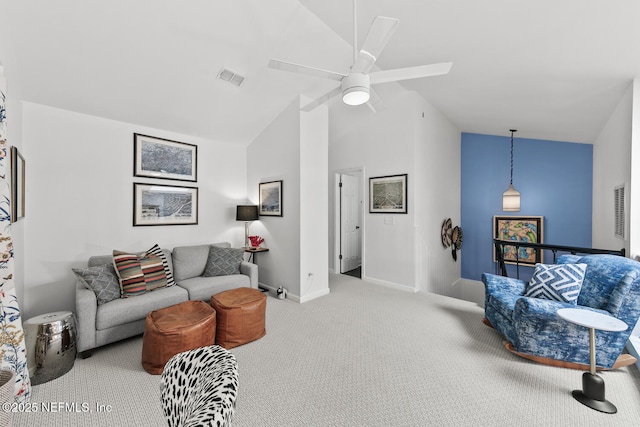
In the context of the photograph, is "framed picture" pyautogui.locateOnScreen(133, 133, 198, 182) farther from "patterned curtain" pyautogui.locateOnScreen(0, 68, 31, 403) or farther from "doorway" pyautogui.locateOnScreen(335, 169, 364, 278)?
"doorway" pyautogui.locateOnScreen(335, 169, 364, 278)

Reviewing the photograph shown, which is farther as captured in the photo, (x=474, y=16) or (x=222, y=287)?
(x=222, y=287)

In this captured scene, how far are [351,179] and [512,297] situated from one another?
370cm

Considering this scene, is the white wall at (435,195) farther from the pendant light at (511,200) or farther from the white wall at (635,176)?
the white wall at (635,176)

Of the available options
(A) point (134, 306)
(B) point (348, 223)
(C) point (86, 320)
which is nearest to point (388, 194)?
(B) point (348, 223)

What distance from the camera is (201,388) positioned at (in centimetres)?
85

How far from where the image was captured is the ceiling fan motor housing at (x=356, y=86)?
193 cm

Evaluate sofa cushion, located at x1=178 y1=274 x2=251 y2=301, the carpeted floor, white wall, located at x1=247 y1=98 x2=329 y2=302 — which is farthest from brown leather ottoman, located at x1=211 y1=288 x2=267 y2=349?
white wall, located at x1=247 y1=98 x2=329 y2=302

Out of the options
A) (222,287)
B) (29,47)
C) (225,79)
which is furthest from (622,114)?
(29,47)

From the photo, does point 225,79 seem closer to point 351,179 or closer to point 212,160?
point 212,160

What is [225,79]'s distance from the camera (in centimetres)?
327

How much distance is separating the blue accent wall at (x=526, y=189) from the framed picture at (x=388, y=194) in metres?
2.22

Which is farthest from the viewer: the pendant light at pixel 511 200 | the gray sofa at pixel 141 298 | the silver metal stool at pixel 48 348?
the pendant light at pixel 511 200

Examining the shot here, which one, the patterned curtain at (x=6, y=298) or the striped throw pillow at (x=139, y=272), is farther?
the striped throw pillow at (x=139, y=272)

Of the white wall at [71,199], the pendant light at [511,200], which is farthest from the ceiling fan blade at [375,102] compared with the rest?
the pendant light at [511,200]
